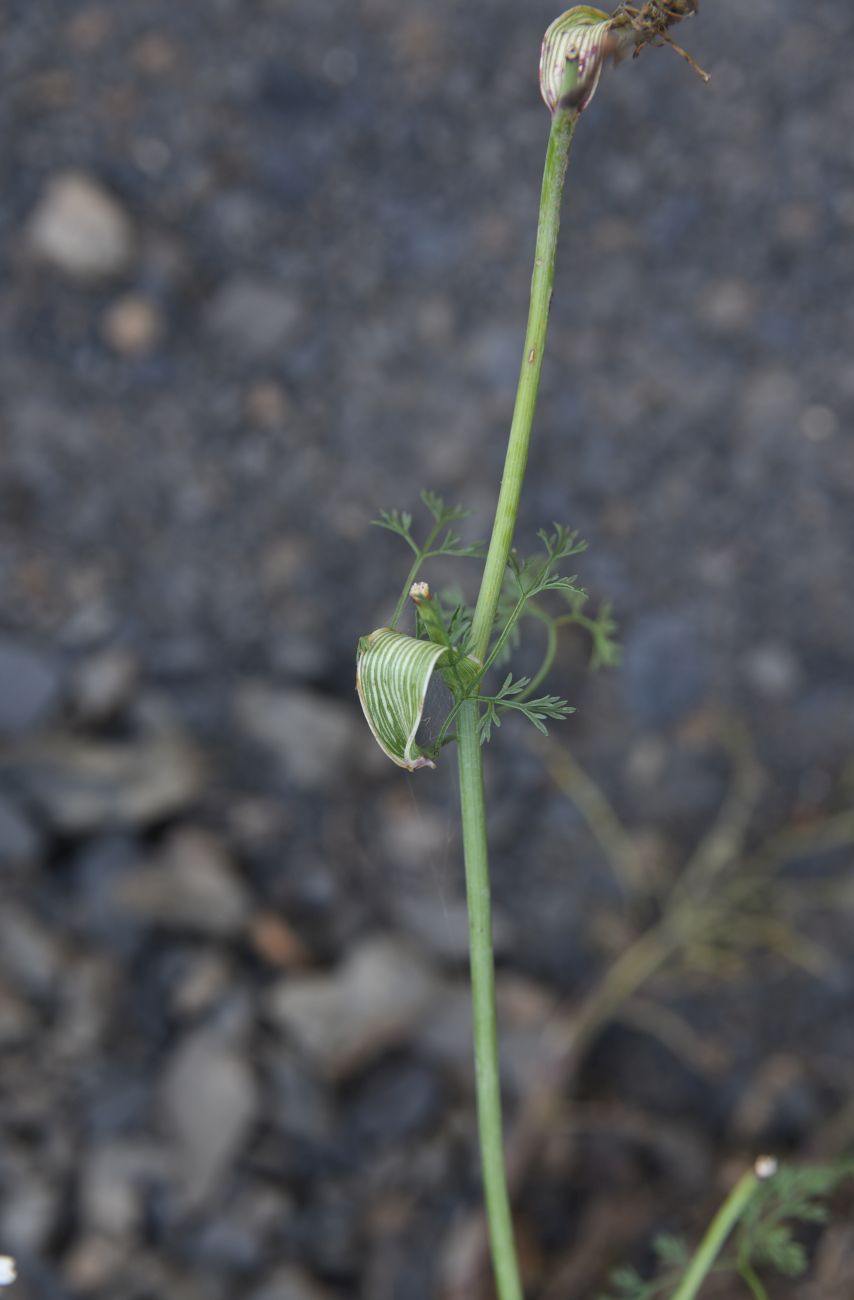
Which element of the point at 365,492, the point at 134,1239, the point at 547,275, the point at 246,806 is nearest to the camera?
the point at 547,275

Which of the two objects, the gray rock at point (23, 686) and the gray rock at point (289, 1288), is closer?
the gray rock at point (289, 1288)

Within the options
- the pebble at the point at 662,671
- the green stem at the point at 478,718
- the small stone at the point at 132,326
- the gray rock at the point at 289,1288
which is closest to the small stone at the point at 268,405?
the small stone at the point at 132,326

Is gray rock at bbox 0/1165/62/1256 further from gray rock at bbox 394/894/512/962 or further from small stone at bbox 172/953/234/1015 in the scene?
gray rock at bbox 394/894/512/962

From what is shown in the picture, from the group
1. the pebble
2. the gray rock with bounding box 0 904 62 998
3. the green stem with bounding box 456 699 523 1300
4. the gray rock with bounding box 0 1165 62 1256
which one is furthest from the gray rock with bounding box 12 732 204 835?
the green stem with bounding box 456 699 523 1300

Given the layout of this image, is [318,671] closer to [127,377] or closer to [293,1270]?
[127,377]

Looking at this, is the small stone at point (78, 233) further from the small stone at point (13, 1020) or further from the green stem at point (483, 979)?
the green stem at point (483, 979)

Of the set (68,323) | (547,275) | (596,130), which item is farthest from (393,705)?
(596,130)

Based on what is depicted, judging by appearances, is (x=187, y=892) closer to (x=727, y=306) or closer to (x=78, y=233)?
(x=78, y=233)
